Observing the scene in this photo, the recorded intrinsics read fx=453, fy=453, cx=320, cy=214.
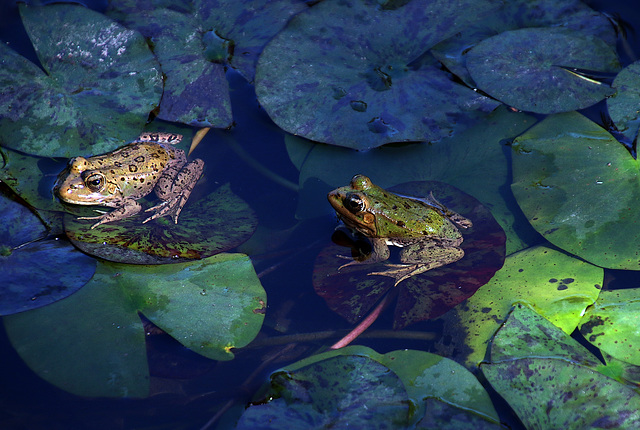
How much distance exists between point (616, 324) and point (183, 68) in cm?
439

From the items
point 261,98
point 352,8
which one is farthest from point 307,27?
point 261,98

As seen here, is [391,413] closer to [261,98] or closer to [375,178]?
[375,178]

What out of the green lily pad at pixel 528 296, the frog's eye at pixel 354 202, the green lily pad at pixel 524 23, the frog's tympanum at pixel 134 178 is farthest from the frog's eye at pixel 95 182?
the green lily pad at pixel 524 23

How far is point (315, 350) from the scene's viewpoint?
343 centimetres

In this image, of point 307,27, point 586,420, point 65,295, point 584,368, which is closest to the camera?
point 586,420

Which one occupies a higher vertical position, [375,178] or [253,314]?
[375,178]

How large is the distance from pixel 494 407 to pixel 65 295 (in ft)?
10.3

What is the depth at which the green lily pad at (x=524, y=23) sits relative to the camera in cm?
463

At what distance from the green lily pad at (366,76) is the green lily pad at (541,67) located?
253 millimetres

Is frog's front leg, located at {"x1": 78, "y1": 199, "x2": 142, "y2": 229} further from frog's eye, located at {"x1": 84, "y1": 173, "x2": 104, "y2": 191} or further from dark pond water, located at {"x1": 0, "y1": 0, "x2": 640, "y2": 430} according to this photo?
dark pond water, located at {"x1": 0, "y1": 0, "x2": 640, "y2": 430}

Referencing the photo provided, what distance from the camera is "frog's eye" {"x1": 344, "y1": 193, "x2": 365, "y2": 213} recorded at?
3773 mm

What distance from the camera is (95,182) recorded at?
414cm

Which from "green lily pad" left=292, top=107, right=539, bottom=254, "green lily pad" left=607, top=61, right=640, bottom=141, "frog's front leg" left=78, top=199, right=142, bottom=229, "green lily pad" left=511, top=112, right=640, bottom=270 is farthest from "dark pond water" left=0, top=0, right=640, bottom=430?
"frog's front leg" left=78, top=199, right=142, bottom=229

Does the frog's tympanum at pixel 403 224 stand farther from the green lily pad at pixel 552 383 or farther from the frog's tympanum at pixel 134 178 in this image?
the frog's tympanum at pixel 134 178
